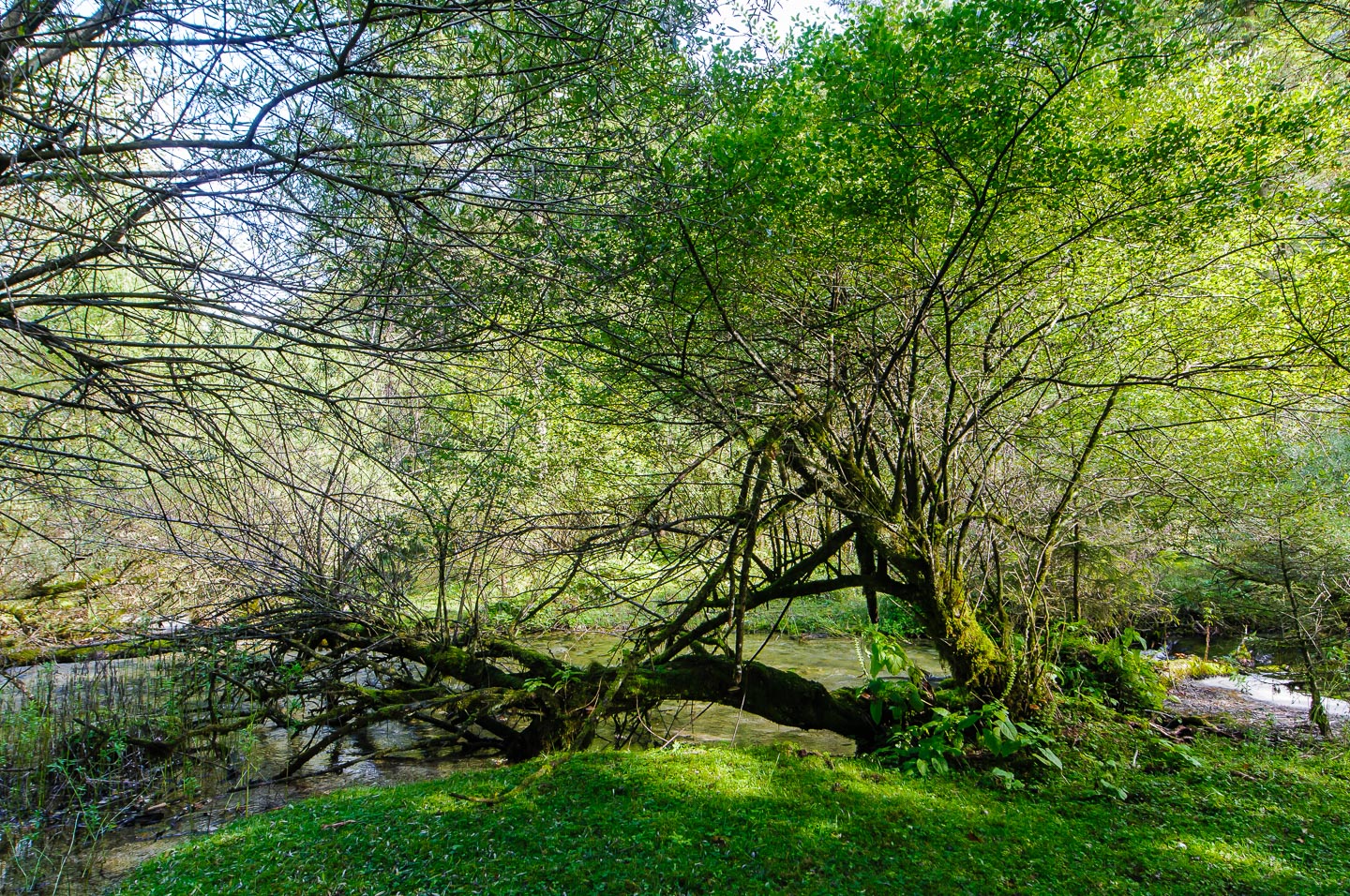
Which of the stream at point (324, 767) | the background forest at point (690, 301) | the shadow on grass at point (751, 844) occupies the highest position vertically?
the background forest at point (690, 301)

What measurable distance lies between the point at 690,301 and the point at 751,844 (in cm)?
316

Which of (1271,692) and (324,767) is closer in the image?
(324,767)

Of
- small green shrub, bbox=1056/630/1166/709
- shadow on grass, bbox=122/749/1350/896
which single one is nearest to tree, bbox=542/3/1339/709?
small green shrub, bbox=1056/630/1166/709

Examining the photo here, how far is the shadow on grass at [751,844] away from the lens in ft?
10.2

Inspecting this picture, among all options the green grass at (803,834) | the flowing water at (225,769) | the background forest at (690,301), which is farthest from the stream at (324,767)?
the green grass at (803,834)

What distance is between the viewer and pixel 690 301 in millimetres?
4691

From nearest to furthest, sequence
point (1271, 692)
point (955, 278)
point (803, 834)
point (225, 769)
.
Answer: point (803, 834), point (955, 278), point (225, 769), point (1271, 692)

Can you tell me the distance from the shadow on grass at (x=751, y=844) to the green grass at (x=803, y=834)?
0.04 feet

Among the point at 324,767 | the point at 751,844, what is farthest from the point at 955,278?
the point at 324,767

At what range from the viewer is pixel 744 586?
14.9ft

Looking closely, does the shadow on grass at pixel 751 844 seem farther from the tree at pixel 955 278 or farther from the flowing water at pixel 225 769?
the tree at pixel 955 278

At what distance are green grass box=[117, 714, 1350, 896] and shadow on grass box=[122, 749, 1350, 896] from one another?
0.04 feet

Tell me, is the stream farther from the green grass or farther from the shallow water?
the green grass

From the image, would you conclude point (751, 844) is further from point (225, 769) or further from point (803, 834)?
point (225, 769)
